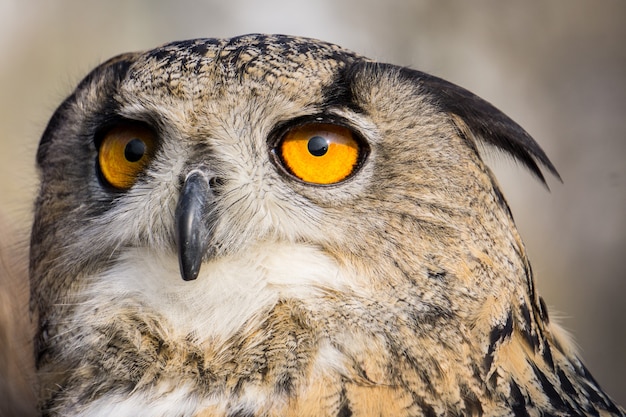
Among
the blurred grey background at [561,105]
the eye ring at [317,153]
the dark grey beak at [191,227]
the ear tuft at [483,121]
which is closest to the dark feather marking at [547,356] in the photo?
the ear tuft at [483,121]

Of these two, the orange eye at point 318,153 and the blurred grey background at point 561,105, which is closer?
the orange eye at point 318,153

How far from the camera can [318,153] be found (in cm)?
111

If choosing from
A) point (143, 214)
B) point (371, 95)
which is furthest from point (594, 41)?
point (143, 214)

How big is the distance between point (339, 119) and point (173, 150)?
268mm

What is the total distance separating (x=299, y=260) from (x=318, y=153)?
0.56 feet

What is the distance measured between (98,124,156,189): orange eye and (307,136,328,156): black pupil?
0.86ft

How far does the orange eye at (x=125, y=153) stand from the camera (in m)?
1.17

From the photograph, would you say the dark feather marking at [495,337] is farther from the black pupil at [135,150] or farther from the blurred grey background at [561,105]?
the blurred grey background at [561,105]

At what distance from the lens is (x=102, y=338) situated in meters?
1.17

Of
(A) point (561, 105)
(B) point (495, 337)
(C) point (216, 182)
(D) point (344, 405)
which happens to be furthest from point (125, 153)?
(A) point (561, 105)

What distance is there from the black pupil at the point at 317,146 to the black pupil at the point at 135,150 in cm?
28

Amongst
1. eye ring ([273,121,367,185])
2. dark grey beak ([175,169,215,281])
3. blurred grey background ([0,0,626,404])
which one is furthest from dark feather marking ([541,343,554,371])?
blurred grey background ([0,0,626,404])

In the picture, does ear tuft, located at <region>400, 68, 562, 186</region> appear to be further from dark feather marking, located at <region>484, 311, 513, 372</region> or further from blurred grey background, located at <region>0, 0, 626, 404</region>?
blurred grey background, located at <region>0, 0, 626, 404</region>

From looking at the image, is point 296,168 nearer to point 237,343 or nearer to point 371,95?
point 371,95
